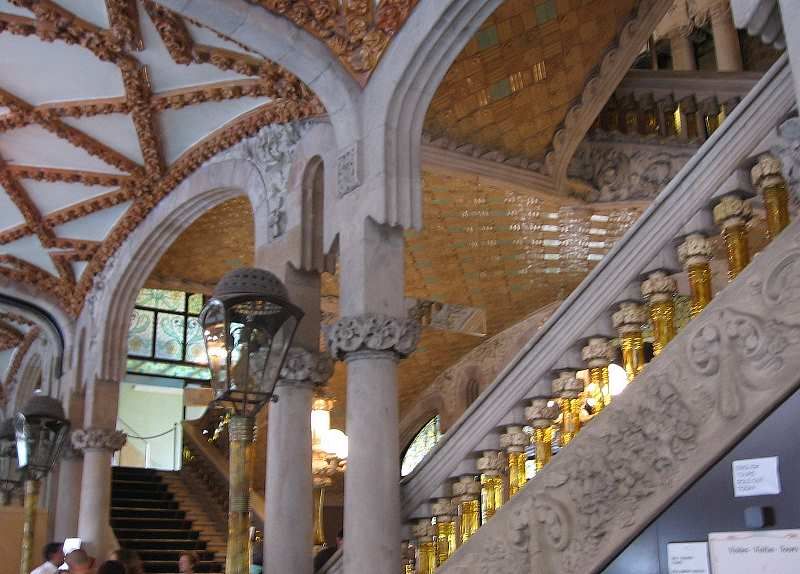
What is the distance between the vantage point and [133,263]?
10219mm

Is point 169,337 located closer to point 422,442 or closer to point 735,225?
point 422,442

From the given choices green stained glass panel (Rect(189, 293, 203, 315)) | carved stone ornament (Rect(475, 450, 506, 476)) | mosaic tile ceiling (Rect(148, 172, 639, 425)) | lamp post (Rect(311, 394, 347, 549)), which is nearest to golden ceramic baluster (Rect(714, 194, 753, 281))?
carved stone ornament (Rect(475, 450, 506, 476))

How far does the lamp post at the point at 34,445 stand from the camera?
6758mm

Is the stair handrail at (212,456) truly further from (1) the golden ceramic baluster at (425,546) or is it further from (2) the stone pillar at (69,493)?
(1) the golden ceramic baluster at (425,546)

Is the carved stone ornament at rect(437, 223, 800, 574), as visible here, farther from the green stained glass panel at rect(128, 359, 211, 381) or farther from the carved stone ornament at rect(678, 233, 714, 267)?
the green stained glass panel at rect(128, 359, 211, 381)

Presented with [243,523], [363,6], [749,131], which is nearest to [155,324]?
[363,6]

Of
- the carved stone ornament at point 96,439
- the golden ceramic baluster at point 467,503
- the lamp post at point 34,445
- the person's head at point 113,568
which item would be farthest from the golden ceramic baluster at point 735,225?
the carved stone ornament at point 96,439

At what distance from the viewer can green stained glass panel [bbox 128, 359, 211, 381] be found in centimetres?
1719

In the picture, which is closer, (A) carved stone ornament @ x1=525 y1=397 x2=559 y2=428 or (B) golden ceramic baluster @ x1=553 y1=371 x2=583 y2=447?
(B) golden ceramic baluster @ x1=553 y1=371 x2=583 y2=447

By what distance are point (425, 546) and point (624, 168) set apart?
4378 mm

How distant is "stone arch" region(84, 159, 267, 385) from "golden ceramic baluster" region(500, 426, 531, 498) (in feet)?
13.7

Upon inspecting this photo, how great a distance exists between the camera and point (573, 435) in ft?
14.6

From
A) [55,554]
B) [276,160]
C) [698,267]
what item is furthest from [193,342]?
[698,267]

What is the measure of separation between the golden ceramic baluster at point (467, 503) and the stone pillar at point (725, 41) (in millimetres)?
8783
